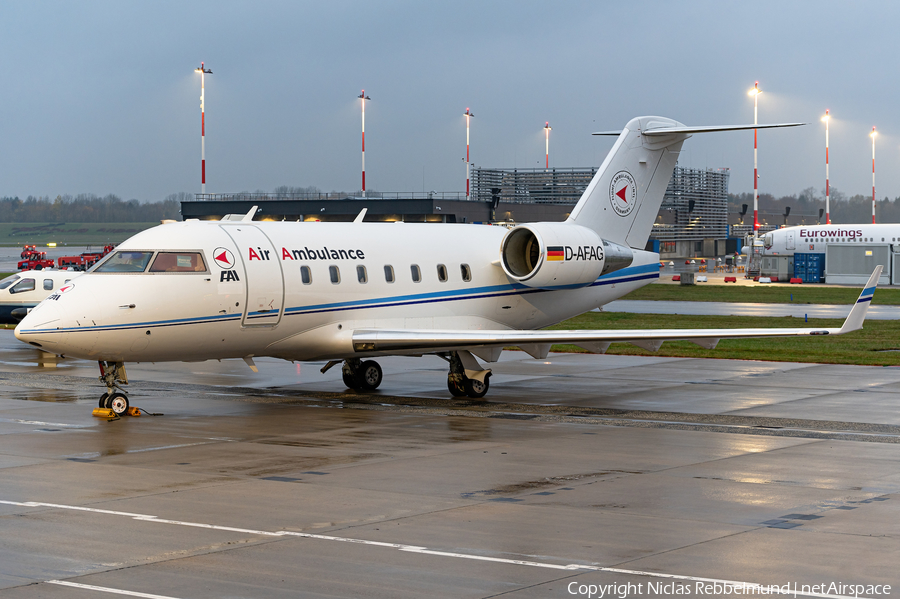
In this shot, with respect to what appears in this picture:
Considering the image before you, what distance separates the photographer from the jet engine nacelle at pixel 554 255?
2241cm

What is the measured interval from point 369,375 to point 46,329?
8085 mm

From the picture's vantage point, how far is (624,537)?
33.9 ft

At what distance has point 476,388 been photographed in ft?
72.4

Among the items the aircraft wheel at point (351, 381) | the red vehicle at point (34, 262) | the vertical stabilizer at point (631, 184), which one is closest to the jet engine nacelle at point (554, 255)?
the vertical stabilizer at point (631, 184)

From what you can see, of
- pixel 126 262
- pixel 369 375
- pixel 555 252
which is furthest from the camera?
pixel 369 375

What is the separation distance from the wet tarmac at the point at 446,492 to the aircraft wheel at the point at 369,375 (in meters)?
0.38

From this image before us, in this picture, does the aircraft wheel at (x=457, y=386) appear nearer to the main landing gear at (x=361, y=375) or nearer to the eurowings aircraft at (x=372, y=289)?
the eurowings aircraft at (x=372, y=289)

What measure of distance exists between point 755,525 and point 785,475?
3.11m

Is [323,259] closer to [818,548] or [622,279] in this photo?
[622,279]

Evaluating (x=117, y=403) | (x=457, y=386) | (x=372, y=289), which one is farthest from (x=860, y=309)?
(x=117, y=403)

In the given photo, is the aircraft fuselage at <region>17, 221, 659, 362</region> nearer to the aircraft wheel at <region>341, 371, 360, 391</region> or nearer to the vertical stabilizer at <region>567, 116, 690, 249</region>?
the vertical stabilizer at <region>567, 116, 690, 249</region>

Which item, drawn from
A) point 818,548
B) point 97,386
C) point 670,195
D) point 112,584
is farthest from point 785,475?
point 670,195

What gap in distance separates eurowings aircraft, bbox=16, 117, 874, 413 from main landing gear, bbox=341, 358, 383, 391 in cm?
3

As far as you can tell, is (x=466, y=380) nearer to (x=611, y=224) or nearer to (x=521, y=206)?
(x=611, y=224)
